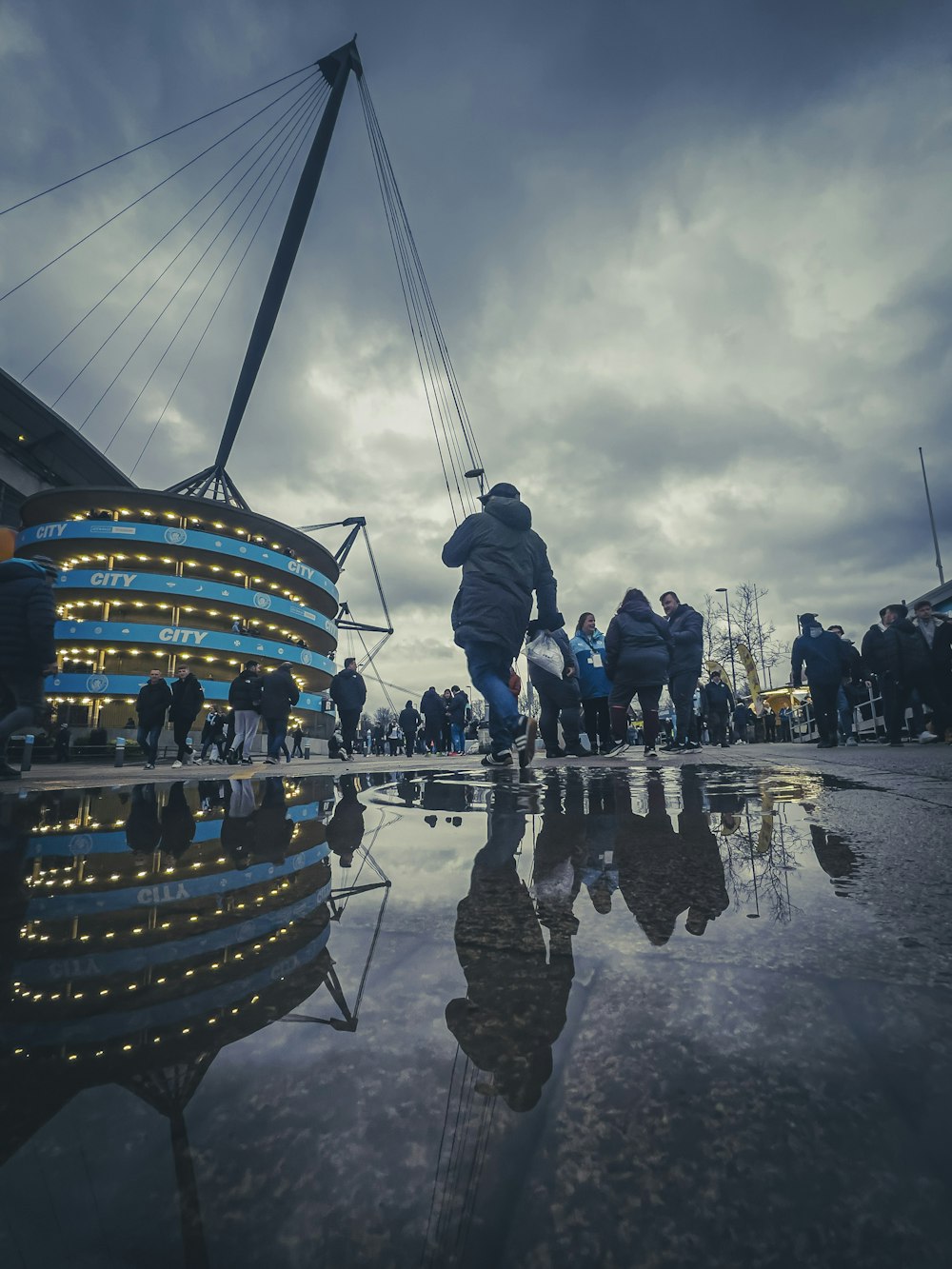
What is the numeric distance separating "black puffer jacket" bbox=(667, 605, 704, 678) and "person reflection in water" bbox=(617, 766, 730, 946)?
6327 millimetres

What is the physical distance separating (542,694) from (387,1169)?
6.11 m

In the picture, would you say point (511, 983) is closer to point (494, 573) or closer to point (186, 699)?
point (494, 573)

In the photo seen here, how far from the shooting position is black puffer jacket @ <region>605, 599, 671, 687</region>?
6.13m

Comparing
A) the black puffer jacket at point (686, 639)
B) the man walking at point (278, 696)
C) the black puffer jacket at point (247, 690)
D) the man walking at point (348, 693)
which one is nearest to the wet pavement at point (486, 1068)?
the black puffer jacket at point (686, 639)

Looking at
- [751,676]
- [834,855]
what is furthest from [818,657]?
[751,676]

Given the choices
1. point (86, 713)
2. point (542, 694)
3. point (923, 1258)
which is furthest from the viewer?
point (86, 713)

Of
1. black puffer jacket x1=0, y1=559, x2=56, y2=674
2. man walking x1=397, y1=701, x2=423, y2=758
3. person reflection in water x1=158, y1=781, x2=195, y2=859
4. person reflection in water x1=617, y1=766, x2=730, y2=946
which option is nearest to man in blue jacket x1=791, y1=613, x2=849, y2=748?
person reflection in water x1=617, y1=766, x2=730, y2=946

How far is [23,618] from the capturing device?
4871mm

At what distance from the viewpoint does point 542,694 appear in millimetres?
6461

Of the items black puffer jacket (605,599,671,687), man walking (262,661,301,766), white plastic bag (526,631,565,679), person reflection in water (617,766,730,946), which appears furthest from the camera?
man walking (262,661,301,766)

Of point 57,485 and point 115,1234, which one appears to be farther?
point 57,485

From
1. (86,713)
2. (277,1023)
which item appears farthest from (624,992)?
(86,713)

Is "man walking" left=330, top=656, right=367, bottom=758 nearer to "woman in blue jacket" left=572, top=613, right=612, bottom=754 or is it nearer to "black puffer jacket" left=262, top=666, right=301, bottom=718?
"black puffer jacket" left=262, top=666, right=301, bottom=718

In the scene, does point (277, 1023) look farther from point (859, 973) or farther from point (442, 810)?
point (442, 810)
